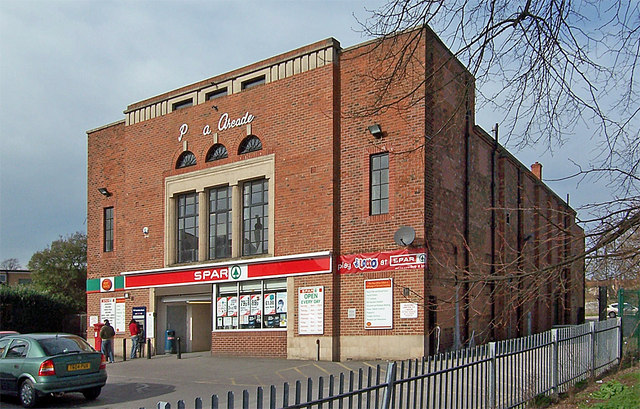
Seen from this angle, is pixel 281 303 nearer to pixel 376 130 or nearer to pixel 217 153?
pixel 217 153

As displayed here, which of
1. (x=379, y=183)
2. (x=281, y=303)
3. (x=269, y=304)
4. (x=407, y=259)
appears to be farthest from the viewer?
(x=269, y=304)

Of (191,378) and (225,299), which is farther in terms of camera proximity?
(225,299)

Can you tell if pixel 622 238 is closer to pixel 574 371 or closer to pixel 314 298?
pixel 574 371

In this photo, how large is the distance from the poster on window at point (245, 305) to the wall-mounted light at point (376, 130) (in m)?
7.73

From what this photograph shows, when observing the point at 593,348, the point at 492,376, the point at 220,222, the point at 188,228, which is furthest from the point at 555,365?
the point at 188,228

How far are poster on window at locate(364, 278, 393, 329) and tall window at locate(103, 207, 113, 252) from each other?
1482cm

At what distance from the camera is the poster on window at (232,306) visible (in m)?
24.3

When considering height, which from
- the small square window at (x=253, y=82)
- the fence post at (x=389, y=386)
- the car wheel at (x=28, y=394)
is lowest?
the car wheel at (x=28, y=394)

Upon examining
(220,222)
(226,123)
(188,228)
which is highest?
(226,123)

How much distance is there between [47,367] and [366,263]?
10.2m

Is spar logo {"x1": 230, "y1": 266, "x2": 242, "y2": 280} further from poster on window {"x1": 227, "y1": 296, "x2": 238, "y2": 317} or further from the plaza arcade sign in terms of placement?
the plaza arcade sign

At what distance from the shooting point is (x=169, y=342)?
26.9 meters

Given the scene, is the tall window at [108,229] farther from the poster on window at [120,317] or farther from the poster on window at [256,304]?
the poster on window at [256,304]

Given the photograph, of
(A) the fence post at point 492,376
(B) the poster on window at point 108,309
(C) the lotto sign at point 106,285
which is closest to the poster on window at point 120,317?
(B) the poster on window at point 108,309
